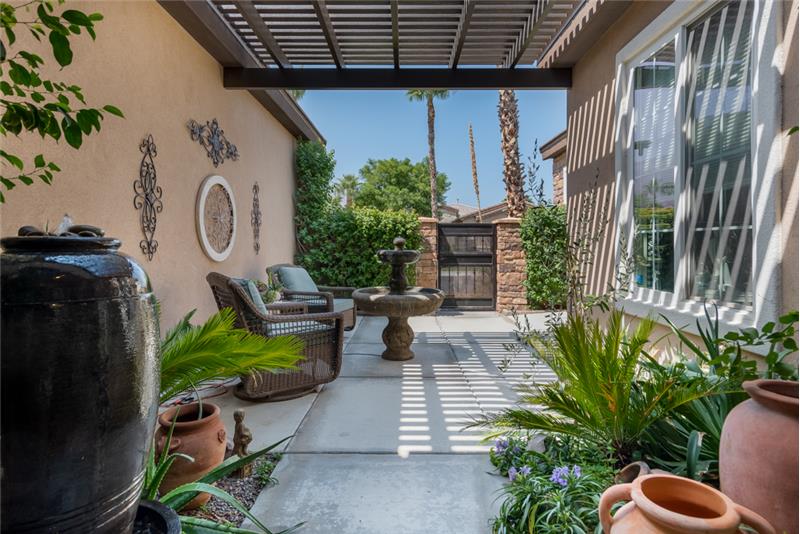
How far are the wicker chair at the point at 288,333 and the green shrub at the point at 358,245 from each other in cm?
404

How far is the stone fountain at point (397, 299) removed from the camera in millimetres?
4310

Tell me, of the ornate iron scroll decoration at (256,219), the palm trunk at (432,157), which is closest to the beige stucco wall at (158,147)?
the ornate iron scroll decoration at (256,219)

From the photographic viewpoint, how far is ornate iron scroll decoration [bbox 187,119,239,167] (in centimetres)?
428

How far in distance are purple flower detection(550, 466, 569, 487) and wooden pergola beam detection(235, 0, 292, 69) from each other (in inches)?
170

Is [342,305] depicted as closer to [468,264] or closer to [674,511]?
[468,264]

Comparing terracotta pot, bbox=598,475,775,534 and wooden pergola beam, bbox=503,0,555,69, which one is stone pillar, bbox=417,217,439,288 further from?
terracotta pot, bbox=598,475,775,534

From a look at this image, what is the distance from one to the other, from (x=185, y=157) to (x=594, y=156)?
4219mm

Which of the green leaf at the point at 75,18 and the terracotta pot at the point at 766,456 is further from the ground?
the green leaf at the point at 75,18

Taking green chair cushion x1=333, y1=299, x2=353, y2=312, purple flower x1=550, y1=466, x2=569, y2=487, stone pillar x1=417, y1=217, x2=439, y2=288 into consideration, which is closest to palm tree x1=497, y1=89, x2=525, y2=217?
stone pillar x1=417, y1=217, x2=439, y2=288

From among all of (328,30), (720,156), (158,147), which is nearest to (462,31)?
(328,30)

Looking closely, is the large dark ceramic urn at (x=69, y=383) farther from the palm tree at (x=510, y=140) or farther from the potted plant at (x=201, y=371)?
the palm tree at (x=510, y=140)

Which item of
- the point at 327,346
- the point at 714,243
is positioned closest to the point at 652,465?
the point at 714,243

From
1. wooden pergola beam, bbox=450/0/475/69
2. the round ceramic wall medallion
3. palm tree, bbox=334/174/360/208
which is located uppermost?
palm tree, bbox=334/174/360/208

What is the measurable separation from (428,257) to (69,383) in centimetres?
694
